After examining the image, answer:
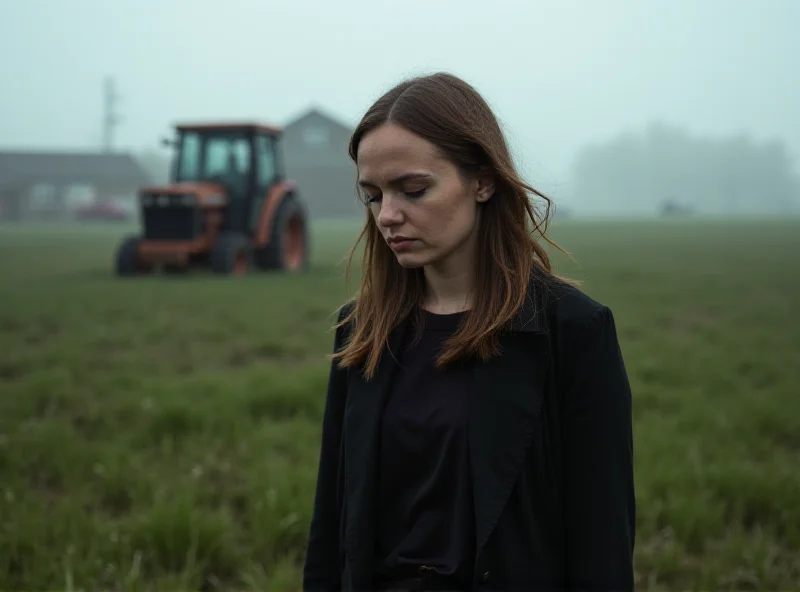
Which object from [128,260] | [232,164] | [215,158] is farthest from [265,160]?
[128,260]

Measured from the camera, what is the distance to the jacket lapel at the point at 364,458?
6.07 feet

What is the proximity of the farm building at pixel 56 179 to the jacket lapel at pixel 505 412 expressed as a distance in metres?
45.5

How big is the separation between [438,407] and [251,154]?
44.3 feet

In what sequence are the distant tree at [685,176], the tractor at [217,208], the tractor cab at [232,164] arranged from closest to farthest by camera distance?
the tractor at [217,208] → the tractor cab at [232,164] → the distant tree at [685,176]

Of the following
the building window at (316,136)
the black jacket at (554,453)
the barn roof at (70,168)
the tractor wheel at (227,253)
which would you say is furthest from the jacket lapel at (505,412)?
the building window at (316,136)

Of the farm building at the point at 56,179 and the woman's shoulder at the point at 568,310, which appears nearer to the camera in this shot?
the woman's shoulder at the point at 568,310

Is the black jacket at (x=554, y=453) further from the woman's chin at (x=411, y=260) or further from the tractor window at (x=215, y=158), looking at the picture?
the tractor window at (x=215, y=158)

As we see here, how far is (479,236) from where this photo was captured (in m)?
1.93

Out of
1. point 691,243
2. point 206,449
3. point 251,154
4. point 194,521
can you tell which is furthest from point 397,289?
point 691,243

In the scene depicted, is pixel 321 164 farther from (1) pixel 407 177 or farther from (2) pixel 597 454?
(2) pixel 597 454

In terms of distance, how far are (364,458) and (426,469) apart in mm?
141

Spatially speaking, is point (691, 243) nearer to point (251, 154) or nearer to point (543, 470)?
point (251, 154)

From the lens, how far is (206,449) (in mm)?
4734

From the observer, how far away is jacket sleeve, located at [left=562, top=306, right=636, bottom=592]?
1726 millimetres
